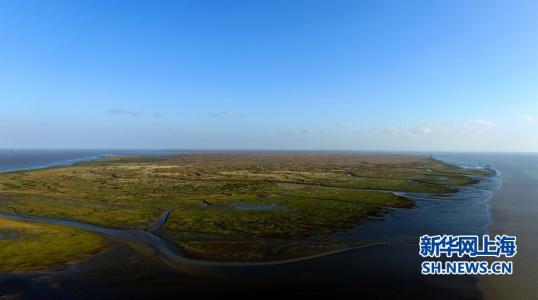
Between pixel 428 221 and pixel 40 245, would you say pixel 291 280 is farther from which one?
pixel 428 221

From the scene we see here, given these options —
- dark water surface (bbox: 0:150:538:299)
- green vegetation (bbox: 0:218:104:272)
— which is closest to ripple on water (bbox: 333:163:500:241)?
dark water surface (bbox: 0:150:538:299)

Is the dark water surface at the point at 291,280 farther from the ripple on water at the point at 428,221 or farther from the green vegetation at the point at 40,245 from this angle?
the green vegetation at the point at 40,245

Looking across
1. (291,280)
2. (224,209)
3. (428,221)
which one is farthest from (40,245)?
(428,221)

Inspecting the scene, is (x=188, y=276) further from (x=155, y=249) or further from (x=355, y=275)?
(x=355, y=275)

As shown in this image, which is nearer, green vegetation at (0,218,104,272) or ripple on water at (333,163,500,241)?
green vegetation at (0,218,104,272)

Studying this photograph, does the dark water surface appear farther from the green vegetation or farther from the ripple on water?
the green vegetation

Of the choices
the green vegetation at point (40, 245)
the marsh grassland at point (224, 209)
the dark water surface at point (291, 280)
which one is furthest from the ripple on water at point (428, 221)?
the green vegetation at point (40, 245)

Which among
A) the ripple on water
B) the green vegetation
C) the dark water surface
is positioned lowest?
the dark water surface

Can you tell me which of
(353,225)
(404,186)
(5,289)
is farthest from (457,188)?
(5,289)
